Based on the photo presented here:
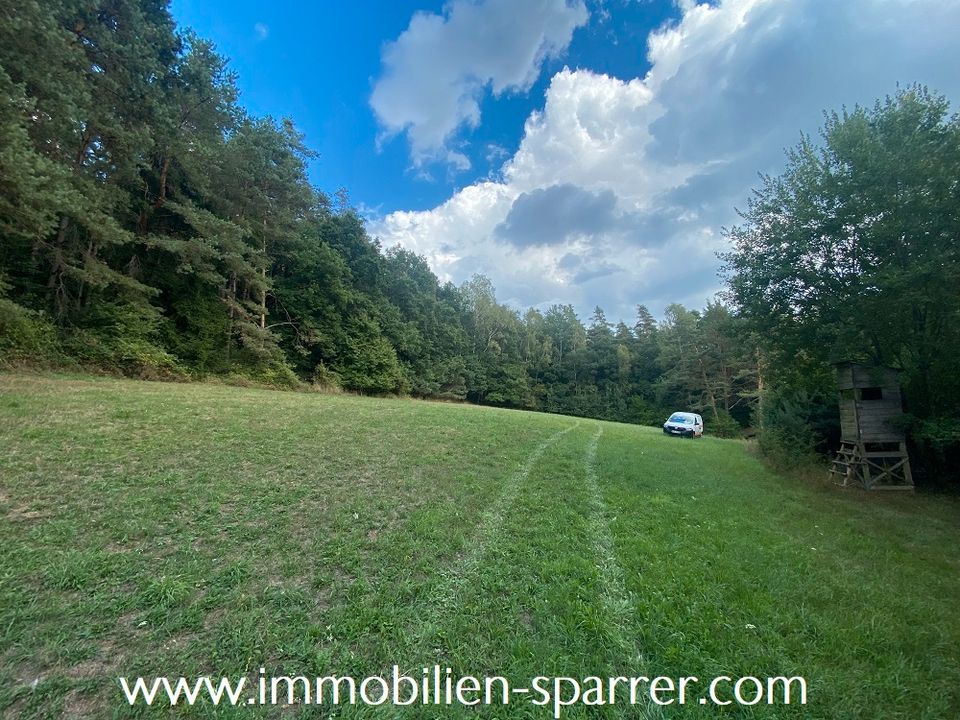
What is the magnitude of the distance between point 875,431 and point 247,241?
30.6 m

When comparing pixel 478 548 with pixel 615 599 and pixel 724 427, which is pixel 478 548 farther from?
pixel 724 427

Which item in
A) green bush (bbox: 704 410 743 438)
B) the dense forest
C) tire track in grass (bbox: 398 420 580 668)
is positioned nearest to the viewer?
tire track in grass (bbox: 398 420 580 668)

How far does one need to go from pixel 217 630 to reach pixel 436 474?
4.68 meters

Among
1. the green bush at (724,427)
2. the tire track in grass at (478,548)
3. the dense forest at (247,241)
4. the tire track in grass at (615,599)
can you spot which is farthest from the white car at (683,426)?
the tire track in grass at (615,599)

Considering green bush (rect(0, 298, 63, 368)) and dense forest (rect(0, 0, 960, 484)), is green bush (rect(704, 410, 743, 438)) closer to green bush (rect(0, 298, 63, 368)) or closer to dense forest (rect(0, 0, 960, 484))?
dense forest (rect(0, 0, 960, 484))

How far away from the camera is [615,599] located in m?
3.53

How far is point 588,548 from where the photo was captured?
461 cm

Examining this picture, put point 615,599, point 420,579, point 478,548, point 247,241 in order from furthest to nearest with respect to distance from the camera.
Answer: point 247,241, point 478,548, point 420,579, point 615,599

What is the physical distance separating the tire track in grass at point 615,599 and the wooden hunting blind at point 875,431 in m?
8.10

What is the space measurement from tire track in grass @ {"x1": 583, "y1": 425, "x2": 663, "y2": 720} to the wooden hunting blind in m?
8.10

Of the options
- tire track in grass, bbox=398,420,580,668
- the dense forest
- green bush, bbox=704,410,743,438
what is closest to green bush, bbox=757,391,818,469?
the dense forest

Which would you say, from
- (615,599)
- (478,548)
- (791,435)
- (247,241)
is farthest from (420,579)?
(247,241)

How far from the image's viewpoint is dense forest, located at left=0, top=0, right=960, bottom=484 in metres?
8.41

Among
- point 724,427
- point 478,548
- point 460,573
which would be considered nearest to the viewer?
point 460,573
